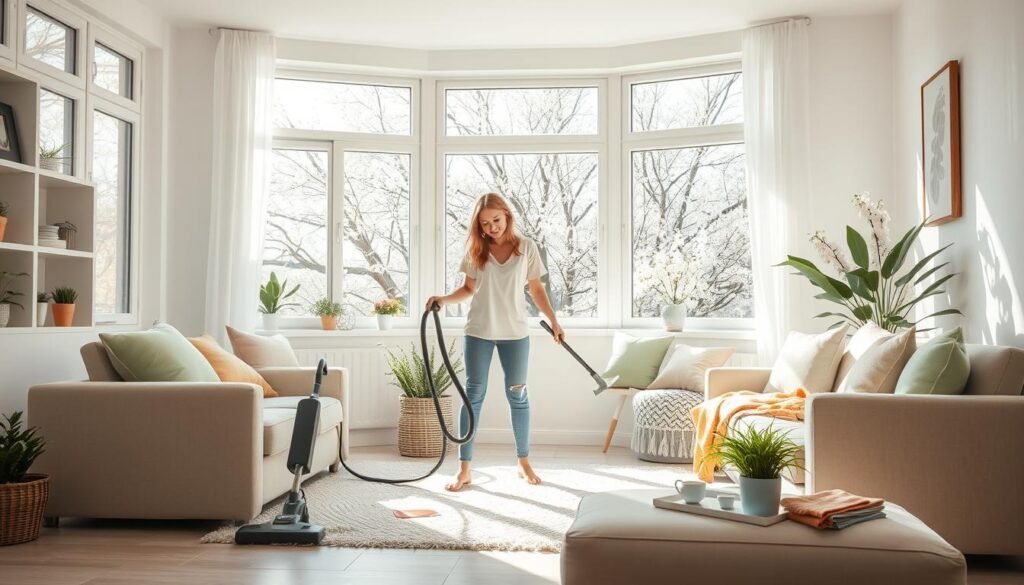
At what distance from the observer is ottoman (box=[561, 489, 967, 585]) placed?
6.81ft

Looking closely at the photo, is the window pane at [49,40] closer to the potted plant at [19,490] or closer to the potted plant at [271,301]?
the potted plant at [271,301]

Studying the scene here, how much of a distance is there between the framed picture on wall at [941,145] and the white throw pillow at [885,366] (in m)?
1.14

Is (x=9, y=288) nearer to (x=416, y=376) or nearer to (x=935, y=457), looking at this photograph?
(x=416, y=376)

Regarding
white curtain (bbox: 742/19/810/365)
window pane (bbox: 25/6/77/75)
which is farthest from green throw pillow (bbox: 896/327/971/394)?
window pane (bbox: 25/6/77/75)

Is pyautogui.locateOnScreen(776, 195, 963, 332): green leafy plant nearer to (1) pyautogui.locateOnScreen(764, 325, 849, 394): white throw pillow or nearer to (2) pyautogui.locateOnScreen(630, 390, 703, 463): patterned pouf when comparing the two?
(1) pyautogui.locateOnScreen(764, 325, 849, 394): white throw pillow

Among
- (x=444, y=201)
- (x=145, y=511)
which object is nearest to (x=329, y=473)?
(x=145, y=511)

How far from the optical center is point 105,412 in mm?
3613

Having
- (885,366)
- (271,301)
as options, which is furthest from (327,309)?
(885,366)

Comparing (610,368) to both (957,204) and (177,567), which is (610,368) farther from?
(177,567)

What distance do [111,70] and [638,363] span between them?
144 inches

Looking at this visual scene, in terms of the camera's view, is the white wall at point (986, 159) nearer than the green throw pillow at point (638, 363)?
Yes

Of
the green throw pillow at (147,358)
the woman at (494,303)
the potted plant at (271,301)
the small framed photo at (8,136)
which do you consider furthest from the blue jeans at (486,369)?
the small framed photo at (8,136)

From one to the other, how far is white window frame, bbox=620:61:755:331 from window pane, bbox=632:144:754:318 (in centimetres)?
6

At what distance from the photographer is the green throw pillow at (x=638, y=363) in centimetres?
575
